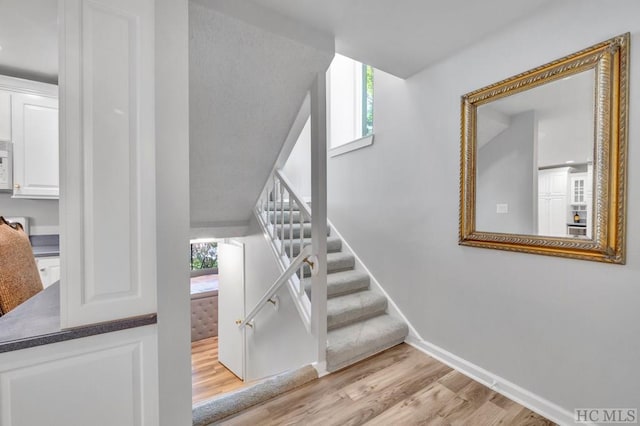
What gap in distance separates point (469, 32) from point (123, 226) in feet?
7.61

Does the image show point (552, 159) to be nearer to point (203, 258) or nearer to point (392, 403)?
point (392, 403)

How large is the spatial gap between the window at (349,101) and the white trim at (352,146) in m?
0.15

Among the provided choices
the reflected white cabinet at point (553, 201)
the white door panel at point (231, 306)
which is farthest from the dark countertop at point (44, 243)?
the reflected white cabinet at point (553, 201)

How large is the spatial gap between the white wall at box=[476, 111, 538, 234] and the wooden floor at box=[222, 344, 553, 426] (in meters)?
1.10

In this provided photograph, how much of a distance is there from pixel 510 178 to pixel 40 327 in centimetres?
247

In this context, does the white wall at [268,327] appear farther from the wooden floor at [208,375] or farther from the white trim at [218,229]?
the wooden floor at [208,375]

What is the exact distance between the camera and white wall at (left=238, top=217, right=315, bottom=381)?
2.44 m

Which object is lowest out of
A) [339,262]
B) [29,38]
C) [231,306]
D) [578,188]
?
[231,306]

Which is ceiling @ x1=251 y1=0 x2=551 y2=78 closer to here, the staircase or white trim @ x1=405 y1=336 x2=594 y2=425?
the staircase

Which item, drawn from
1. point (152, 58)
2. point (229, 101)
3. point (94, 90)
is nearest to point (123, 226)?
point (94, 90)

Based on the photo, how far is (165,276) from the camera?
1.12 m

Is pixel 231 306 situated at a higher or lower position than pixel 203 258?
lower

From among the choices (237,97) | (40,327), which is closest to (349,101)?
(237,97)

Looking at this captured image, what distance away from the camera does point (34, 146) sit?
2.35m
